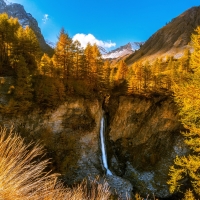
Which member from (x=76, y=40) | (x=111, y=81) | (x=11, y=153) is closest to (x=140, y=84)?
(x=111, y=81)

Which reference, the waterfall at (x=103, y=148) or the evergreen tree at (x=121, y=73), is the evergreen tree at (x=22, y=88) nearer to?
the waterfall at (x=103, y=148)

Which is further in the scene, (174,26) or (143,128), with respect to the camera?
(174,26)

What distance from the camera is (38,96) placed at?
2247 centimetres

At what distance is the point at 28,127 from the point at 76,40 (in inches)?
690

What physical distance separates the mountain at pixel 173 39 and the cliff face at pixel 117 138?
270ft

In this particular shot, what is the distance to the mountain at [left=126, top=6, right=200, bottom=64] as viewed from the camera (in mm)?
106938

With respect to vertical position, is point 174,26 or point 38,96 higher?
point 174,26

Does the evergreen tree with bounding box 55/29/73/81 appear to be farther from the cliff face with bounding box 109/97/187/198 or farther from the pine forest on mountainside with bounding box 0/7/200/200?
the cliff face with bounding box 109/97/187/198

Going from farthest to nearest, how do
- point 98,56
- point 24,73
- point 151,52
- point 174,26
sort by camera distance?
point 174,26
point 151,52
point 98,56
point 24,73

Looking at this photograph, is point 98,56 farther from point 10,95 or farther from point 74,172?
point 74,172

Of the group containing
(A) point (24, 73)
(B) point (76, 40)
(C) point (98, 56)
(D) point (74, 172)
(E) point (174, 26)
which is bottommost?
(D) point (74, 172)

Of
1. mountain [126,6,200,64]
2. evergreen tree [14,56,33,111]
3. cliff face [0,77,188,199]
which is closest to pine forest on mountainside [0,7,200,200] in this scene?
evergreen tree [14,56,33,111]

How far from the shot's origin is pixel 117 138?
3152 cm

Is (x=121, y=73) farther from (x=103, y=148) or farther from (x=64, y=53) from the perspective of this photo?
(x=103, y=148)
